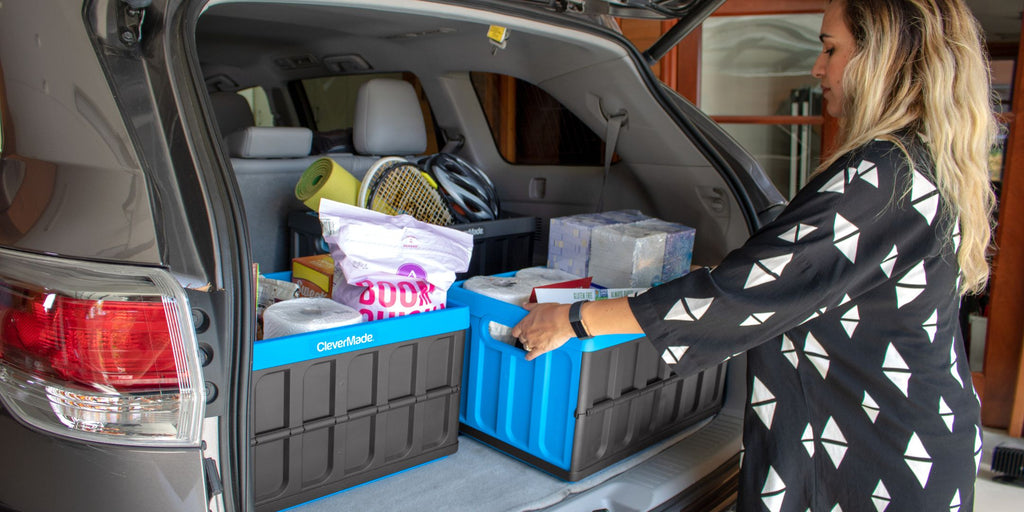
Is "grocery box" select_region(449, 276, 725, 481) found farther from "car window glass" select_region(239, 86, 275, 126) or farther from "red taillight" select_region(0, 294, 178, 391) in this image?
"car window glass" select_region(239, 86, 275, 126)

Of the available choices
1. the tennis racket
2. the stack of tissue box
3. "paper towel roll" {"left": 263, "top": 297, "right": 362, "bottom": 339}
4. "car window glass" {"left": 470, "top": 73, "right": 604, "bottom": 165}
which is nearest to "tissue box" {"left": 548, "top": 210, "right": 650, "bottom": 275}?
the stack of tissue box

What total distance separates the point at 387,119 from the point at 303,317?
1382 millimetres

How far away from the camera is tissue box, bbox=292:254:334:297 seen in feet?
6.10

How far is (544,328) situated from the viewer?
1468 mm

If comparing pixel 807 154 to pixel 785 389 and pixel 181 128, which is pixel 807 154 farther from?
pixel 181 128

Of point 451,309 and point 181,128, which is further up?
point 181,128

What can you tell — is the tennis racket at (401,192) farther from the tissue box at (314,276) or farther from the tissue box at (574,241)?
the tissue box at (574,241)

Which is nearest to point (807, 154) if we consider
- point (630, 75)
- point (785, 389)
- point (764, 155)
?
point (764, 155)

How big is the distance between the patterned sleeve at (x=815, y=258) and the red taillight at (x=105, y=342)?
2.60 ft

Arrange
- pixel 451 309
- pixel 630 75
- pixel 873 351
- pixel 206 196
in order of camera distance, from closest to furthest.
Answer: pixel 206 196 < pixel 873 351 < pixel 451 309 < pixel 630 75

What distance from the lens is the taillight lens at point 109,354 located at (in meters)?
1.03

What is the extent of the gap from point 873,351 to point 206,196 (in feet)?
3.81

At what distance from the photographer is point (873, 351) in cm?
135

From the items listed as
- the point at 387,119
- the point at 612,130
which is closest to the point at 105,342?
the point at 612,130
